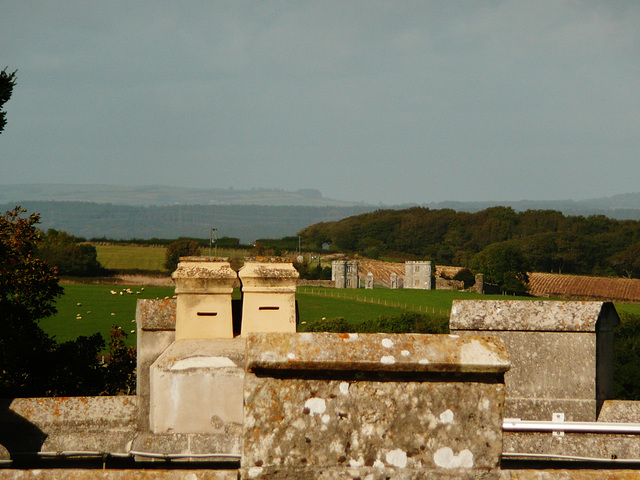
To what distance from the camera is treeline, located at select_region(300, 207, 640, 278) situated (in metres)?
134

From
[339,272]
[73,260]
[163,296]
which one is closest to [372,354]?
[163,296]

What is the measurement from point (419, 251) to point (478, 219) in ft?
60.7

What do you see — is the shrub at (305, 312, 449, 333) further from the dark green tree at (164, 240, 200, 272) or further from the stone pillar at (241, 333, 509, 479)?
the stone pillar at (241, 333, 509, 479)

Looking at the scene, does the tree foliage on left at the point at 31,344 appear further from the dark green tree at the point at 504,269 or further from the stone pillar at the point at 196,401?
the dark green tree at the point at 504,269

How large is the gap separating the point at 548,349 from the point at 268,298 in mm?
2428

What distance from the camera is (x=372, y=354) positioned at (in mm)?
3127

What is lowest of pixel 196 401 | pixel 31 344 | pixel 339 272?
pixel 339 272

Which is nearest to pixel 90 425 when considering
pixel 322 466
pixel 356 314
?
pixel 322 466

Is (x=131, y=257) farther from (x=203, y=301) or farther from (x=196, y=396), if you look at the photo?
(x=196, y=396)

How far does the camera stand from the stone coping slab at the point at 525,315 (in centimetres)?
597

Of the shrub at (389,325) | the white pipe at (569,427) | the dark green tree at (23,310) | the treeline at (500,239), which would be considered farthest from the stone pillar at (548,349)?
the treeline at (500,239)

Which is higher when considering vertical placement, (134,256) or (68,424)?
(68,424)

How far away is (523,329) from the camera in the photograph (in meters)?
6.01

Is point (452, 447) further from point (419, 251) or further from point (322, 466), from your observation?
point (419, 251)
